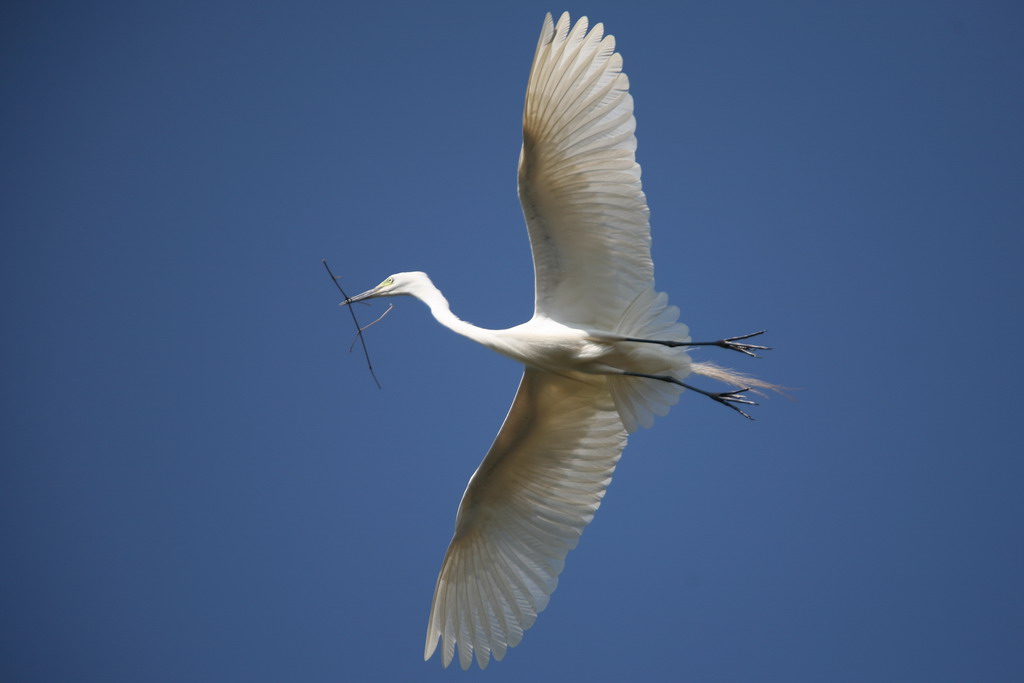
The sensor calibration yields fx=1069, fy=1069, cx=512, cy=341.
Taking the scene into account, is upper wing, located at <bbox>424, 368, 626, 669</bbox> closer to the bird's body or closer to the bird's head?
the bird's body

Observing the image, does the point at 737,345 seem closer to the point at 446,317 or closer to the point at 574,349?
the point at 574,349

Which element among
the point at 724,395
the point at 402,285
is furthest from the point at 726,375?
the point at 402,285

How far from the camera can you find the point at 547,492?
20.4 ft

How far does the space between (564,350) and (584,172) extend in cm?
93

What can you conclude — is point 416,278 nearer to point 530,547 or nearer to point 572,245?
point 572,245

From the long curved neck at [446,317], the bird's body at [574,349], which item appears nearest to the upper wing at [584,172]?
the bird's body at [574,349]

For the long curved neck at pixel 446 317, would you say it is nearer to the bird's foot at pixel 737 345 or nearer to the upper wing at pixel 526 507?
the upper wing at pixel 526 507

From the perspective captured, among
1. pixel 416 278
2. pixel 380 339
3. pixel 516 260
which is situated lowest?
pixel 416 278

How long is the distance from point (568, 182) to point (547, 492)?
1913 mm

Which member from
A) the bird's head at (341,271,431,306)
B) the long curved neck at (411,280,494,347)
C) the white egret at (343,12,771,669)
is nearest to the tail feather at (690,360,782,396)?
the white egret at (343,12,771,669)

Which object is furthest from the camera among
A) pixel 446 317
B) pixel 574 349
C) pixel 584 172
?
pixel 446 317

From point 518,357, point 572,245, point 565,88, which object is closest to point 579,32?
point 565,88

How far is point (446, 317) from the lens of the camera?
229 inches

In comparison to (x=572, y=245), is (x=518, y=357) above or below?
below
